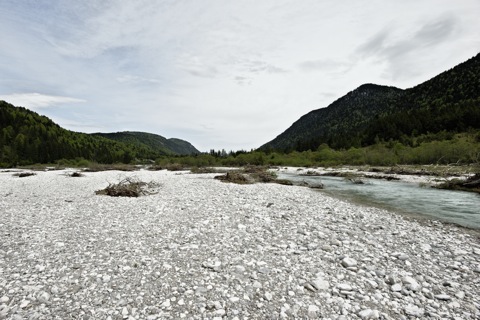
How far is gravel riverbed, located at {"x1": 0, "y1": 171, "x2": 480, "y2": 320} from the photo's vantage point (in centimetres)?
481

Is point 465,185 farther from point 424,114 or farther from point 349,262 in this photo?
point 424,114

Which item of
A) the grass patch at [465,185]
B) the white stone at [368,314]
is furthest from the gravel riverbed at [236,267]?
the grass patch at [465,185]

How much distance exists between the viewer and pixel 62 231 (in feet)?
30.2

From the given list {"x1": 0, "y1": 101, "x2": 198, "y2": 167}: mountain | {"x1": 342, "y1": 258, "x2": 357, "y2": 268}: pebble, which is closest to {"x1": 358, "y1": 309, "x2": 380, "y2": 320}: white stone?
{"x1": 342, "y1": 258, "x2": 357, "y2": 268}: pebble

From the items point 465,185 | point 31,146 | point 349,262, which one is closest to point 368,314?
point 349,262

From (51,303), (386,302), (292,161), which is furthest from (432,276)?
(292,161)

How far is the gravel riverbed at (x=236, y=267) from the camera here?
4.81 m

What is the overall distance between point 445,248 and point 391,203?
30.2 ft

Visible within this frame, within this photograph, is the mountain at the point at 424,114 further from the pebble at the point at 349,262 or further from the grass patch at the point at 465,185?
the pebble at the point at 349,262

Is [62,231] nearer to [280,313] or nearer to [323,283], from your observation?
[280,313]

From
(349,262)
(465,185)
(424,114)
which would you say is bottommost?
(349,262)

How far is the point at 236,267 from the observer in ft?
20.9

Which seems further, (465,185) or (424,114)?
(424,114)

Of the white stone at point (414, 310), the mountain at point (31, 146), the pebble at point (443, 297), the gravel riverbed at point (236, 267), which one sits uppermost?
the mountain at point (31, 146)
